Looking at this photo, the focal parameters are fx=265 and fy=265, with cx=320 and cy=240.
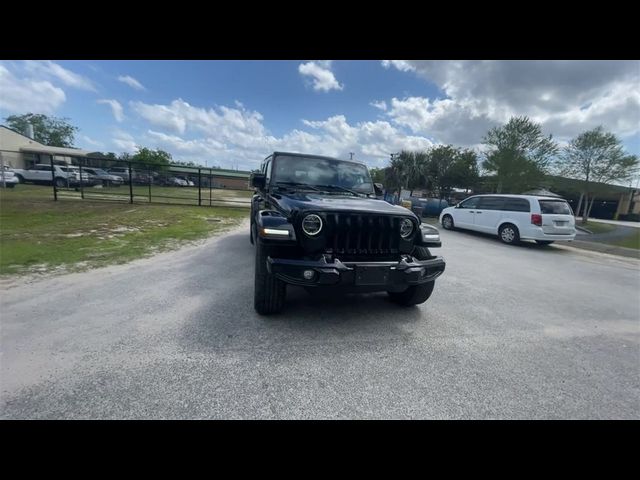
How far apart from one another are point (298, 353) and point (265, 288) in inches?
31.0

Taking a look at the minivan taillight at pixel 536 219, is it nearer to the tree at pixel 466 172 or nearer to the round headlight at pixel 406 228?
the round headlight at pixel 406 228

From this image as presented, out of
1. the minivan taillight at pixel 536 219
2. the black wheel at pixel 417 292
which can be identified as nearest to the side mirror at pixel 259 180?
the black wheel at pixel 417 292

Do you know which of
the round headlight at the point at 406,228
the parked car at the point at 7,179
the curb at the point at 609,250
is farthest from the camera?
the parked car at the point at 7,179

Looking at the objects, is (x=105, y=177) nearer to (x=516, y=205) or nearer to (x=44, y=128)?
(x=516, y=205)

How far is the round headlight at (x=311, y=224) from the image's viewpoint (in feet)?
8.81

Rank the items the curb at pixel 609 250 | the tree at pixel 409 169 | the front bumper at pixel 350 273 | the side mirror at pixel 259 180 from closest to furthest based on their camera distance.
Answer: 1. the front bumper at pixel 350 273
2. the side mirror at pixel 259 180
3. the curb at pixel 609 250
4. the tree at pixel 409 169

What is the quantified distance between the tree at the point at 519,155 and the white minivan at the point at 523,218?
622 inches

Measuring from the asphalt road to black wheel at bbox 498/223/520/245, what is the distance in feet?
16.3

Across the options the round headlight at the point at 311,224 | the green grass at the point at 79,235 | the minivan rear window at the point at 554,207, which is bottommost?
the green grass at the point at 79,235

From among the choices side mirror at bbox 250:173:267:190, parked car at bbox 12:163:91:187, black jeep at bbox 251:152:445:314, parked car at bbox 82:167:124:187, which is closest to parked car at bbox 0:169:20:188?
parked car at bbox 12:163:91:187

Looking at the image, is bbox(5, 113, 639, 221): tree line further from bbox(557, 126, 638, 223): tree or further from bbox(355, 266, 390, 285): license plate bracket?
bbox(355, 266, 390, 285): license plate bracket

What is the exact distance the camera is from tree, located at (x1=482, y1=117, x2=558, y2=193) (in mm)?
22031

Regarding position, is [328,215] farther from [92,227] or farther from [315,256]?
[92,227]
